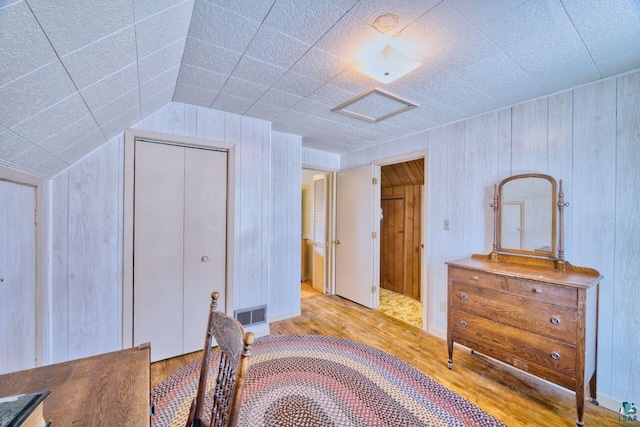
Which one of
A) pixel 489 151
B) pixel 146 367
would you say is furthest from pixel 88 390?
pixel 489 151

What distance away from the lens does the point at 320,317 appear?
10.9 feet

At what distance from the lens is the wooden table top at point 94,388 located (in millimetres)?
735

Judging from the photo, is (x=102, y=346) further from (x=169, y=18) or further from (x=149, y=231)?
(x=169, y=18)

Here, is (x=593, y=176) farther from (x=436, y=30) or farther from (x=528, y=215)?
(x=436, y=30)

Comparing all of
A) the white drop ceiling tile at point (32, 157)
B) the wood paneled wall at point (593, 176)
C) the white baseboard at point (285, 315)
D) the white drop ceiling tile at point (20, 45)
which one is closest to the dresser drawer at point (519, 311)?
the wood paneled wall at point (593, 176)

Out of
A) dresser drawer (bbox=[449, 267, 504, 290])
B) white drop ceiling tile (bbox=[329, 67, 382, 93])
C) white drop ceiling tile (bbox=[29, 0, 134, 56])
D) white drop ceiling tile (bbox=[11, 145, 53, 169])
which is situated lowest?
dresser drawer (bbox=[449, 267, 504, 290])

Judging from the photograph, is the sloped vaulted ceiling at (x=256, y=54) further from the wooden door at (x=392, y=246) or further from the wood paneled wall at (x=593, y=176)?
the wooden door at (x=392, y=246)

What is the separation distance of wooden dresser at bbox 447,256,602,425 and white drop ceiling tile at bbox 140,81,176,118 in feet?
9.05

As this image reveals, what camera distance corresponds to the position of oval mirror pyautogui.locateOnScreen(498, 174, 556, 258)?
212 centimetres

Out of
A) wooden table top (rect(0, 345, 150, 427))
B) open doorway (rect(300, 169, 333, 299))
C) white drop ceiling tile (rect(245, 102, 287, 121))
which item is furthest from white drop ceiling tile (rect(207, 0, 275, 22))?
open doorway (rect(300, 169, 333, 299))

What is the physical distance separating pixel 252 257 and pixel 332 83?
1.83 meters

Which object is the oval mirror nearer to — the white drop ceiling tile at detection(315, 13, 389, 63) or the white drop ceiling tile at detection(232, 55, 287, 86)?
the white drop ceiling tile at detection(315, 13, 389, 63)

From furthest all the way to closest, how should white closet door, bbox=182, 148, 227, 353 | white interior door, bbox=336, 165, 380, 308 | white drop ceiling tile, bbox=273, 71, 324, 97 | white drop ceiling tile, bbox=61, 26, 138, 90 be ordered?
white interior door, bbox=336, 165, 380, 308
white closet door, bbox=182, 148, 227, 353
white drop ceiling tile, bbox=273, 71, 324, 97
white drop ceiling tile, bbox=61, 26, 138, 90

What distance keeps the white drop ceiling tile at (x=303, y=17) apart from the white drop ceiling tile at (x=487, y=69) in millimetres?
750
